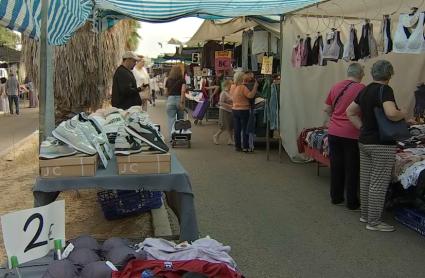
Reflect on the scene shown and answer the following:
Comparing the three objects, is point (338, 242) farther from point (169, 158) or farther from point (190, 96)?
point (190, 96)

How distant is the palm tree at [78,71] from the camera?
9055mm

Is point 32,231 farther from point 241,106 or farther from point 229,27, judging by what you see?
point 229,27

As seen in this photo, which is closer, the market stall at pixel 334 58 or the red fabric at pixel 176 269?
the red fabric at pixel 176 269

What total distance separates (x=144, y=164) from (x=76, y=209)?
3050 millimetres

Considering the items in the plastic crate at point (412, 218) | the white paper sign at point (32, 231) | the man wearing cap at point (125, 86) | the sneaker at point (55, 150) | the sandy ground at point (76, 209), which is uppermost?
the man wearing cap at point (125, 86)

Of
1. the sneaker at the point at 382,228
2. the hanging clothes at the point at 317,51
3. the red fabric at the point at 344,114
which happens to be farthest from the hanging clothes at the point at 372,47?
the sneaker at the point at 382,228

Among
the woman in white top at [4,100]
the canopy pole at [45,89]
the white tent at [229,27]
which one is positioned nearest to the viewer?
the canopy pole at [45,89]

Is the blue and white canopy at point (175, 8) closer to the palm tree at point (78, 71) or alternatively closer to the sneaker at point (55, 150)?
the palm tree at point (78, 71)

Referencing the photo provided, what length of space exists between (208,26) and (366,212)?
9871mm

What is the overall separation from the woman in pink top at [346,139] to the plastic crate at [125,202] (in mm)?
2301

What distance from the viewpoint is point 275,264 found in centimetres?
459

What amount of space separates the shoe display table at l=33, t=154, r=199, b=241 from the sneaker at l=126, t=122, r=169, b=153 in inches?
8.2

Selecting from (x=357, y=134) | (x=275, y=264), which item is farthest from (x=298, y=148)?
(x=275, y=264)

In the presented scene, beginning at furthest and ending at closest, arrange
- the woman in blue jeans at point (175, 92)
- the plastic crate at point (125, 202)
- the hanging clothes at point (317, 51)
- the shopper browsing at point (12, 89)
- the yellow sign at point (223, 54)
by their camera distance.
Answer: the shopper browsing at point (12, 89) < the yellow sign at point (223, 54) < the woman in blue jeans at point (175, 92) < the hanging clothes at point (317, 51) < the plastic crate at point (125, 202)
